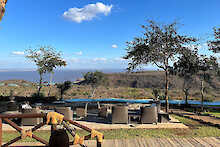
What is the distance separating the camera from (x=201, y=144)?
4.63 m

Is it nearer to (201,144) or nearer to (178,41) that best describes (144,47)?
(178,41)

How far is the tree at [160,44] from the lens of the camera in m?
10.0

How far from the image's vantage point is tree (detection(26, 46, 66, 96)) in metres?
15.5

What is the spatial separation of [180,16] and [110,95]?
1248cm

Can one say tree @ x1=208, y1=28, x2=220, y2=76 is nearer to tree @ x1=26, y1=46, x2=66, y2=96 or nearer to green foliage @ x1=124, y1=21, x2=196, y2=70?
green foliage @ x1=124, y1=21, x2=196, y2=70

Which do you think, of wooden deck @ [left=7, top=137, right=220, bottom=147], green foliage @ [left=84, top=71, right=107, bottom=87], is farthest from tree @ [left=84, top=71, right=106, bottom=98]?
wooden deck @ [left=7, top=137, right=220, bottom=147]

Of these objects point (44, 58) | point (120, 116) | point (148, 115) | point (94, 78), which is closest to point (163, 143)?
point (148, 115)

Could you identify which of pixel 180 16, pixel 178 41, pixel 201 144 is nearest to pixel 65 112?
pixel 201 144

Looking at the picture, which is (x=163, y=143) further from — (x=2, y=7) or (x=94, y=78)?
(x=94, y=78)

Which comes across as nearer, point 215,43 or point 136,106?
point 215,43

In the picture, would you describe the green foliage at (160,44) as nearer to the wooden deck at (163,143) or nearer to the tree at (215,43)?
the tree at (215,43)

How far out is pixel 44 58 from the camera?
15695 mm

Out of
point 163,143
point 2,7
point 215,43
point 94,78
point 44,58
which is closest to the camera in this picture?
point 2,7

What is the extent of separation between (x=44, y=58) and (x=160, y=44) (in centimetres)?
1064
